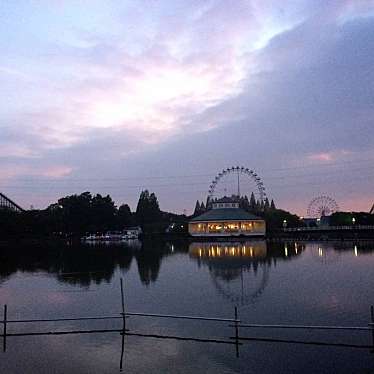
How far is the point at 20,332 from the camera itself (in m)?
18.7

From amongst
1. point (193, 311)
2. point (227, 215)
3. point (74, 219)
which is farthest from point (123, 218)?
point (193, 311)

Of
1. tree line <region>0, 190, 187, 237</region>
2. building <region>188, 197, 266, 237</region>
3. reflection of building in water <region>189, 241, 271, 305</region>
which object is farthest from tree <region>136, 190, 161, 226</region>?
Result: reflection of building in water <region>189, 241, 271, 305</region>

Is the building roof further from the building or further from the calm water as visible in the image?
the calm water

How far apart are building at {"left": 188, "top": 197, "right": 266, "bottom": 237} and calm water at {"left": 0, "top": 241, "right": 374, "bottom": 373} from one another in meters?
57.8

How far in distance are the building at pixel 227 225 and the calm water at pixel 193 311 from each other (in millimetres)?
57754

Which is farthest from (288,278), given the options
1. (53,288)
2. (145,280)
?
(53,288)

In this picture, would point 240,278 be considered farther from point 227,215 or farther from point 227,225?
point 227,215

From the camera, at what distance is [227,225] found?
10231cm

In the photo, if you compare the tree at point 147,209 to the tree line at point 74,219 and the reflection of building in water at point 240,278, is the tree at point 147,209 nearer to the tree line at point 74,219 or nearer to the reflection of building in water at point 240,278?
the tree line at point 74,219

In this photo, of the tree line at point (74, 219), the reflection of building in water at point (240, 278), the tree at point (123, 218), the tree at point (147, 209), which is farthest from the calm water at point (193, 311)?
the tree at point (147, 209)

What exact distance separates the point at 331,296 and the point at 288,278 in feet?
26.7

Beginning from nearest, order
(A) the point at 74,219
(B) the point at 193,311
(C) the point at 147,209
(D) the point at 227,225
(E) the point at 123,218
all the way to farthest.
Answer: (B) the point at 193,311 → (D) the point at 227,225 → (A) the point at 74,219 → (E) the point at 123,218 → (C) the point at 147,209

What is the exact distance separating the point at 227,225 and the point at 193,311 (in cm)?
8073

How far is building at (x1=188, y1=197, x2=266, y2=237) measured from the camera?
101375mm
